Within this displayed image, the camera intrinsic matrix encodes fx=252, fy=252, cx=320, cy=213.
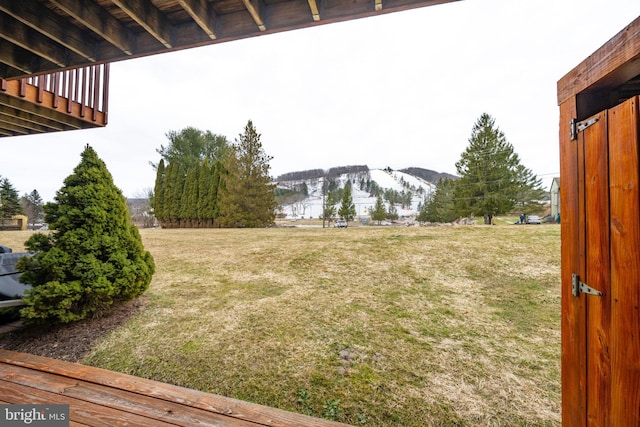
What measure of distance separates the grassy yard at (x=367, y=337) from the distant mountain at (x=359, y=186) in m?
36.6

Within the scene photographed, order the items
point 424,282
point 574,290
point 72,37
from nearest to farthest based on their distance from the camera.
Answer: point 574,290, point 72,37, point 424,282

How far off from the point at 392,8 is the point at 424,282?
348 centimetres

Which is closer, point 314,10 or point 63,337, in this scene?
point 314,10

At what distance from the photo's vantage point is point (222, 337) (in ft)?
8.15

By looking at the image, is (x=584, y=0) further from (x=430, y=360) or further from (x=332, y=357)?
(x=332, y=357)

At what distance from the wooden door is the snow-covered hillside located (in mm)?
43397

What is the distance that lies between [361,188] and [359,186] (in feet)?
4.30

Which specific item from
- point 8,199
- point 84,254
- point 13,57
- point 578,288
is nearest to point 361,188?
point 8,199

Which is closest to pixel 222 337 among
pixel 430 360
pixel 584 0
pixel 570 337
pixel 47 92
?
pixel 430 360

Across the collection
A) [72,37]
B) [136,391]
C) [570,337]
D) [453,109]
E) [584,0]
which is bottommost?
[136,391]

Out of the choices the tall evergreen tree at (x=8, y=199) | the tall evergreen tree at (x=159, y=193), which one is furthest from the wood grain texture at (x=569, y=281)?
the tall evergreen tree at (x=8, y=199)

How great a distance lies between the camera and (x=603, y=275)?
938 millimetres

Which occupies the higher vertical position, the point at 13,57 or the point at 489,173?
the point at 489,173

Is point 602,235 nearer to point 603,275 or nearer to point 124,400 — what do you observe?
point 603,275
